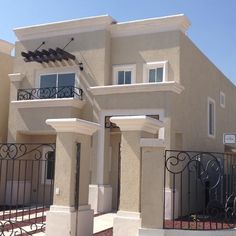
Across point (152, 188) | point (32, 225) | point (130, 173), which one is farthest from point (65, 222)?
point (32, 225)

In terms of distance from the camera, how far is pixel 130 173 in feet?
30.6

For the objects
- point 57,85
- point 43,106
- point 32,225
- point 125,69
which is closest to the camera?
point 32,225

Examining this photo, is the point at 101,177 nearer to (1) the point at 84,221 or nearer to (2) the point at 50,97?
(2) the point at 50,97

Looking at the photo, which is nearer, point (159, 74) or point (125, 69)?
point (159, 74)

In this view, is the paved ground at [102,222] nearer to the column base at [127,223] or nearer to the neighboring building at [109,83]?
the neighboring building at [109,83]

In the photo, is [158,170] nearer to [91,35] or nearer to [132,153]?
[132,153]

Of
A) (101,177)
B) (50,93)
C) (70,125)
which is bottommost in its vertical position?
(101,177)

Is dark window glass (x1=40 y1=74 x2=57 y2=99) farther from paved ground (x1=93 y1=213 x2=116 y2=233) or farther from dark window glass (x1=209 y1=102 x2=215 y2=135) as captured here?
dark window glass (x1=209 y1=102 x2=215 y2=135)

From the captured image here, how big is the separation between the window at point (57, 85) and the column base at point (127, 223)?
32.1 feet

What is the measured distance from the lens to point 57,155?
10148mm

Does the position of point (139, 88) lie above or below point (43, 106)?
above

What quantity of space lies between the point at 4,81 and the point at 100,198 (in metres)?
8.63

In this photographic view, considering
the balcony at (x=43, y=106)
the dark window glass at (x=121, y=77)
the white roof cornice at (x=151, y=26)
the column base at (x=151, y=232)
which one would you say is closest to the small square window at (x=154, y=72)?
the dark window glass at (x=121, y=77)

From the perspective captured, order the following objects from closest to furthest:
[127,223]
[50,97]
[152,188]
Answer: [152,188] < [127,223] < [50,97]
